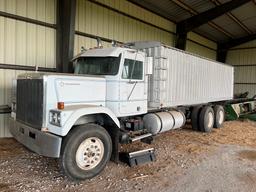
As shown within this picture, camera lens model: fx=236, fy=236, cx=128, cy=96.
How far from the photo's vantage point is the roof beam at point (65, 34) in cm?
802

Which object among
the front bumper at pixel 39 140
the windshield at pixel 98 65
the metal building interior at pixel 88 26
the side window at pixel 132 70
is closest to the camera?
the front bumper at pixel 39 140

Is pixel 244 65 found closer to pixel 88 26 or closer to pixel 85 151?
pixel 88 26

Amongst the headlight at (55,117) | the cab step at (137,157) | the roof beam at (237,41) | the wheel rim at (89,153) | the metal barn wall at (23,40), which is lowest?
the cab step at (137,157)

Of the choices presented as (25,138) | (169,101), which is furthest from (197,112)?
(25,138)

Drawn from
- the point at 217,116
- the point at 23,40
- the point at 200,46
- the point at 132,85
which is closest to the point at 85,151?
the point at 132,85

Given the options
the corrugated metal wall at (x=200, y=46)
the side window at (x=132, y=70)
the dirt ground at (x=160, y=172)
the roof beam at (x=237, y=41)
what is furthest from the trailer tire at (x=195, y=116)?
the roof beam at (x=237, y=41)

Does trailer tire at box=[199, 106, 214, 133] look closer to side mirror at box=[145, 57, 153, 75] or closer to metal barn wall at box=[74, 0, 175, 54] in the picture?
side mirror at box=[145, 57, 153, 75]

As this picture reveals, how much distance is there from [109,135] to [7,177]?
202cm

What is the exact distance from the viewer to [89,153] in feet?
14.2

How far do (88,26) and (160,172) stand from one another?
6.67 meters

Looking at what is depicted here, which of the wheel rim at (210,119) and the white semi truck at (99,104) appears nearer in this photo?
the white semi truck at (99,104)

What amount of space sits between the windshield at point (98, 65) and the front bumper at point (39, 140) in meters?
1.86

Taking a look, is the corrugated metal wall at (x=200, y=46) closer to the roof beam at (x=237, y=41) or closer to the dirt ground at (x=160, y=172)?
the roof beam at (x=237, y=41)

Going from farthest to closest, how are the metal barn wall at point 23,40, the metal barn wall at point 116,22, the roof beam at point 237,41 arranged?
the roof beam at point 237,41 → the metal barn wall at point 116,22 → the metal barn wall at point 23,40
